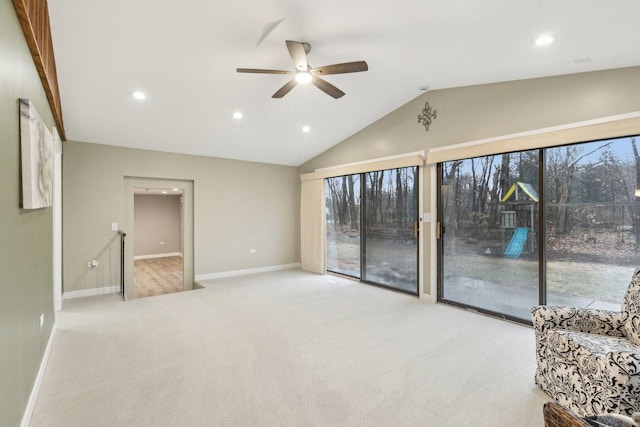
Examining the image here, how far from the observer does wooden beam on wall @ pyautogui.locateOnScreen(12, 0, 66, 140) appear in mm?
1784

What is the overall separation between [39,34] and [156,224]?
8.94m

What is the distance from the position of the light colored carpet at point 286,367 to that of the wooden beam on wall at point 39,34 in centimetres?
251

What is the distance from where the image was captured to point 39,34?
215cm

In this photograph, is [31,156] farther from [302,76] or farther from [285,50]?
[285,50]

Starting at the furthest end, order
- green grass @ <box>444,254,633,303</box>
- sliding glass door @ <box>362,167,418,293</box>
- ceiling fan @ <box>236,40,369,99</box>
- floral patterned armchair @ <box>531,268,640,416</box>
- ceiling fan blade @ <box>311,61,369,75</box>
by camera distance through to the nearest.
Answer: sliding glass door @ <box>362,167,418,293</box>
green grass @ <box>444,254,633,303</box>
ceiling fan blade @ <box>311,61,369,75</box>
ceiling fan @ <box>236,40,369,99</box>
floral patterned armchair @ <box>531,268,640,416</box>

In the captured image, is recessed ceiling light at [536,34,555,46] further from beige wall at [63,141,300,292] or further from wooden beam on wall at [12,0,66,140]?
beige wall at [63,141,300,292]

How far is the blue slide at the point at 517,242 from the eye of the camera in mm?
3686

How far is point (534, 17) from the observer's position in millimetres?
2354

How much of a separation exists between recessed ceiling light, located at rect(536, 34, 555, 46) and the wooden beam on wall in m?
3.71

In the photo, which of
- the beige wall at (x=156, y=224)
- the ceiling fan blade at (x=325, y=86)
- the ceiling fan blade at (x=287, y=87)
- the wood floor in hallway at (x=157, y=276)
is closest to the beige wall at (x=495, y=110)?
the ceiling fan blade at (x=325, y=86)

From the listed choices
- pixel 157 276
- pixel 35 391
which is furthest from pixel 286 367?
pixel 157 276

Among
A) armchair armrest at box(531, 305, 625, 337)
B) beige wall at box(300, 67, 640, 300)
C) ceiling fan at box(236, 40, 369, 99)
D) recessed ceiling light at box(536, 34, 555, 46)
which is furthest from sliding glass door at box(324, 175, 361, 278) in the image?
armchair armrest at box(531, 305, 625, 337)

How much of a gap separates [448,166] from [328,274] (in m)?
3.29

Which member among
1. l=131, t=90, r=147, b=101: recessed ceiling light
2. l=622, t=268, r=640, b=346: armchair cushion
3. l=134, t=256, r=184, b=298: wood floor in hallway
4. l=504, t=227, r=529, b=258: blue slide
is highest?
l=131, t=90, r=147, b=101: recessed ceiling light
